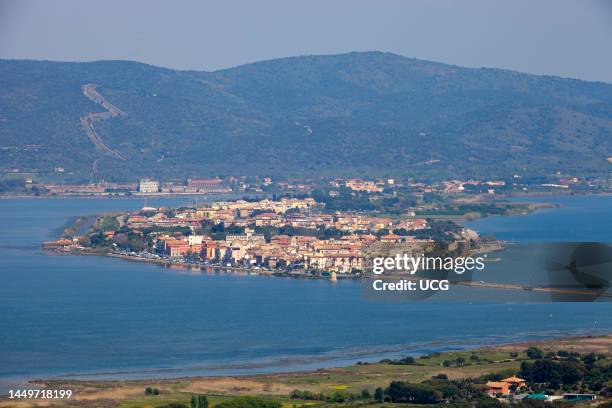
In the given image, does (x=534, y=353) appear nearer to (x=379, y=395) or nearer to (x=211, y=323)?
(x=379, y=395)

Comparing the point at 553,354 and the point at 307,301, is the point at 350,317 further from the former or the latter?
the point at 553,354

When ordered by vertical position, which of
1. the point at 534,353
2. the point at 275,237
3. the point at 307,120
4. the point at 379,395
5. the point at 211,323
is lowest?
the point at 379,395

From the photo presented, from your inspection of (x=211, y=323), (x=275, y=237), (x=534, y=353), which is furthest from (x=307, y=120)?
(x=534, y=353)

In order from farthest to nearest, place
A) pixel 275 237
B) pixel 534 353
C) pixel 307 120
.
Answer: pixel 307 120 → pixel 275 237 → pixel 534 353

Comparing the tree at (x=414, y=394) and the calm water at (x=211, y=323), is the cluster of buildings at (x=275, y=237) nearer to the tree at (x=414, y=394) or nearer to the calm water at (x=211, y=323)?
the calm water at (x=211, y=323)

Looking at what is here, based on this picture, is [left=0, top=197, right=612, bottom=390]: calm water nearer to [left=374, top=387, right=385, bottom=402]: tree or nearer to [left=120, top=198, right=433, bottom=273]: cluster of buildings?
[left=120, top=198, right=433, bottom=273]: cluster of buildings

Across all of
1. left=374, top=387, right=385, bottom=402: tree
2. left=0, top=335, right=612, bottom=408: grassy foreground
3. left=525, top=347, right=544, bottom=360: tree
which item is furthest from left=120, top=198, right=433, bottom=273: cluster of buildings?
left=374, top=387, right=385, bottom=402: tree

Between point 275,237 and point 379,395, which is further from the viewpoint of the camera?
point 275,237
